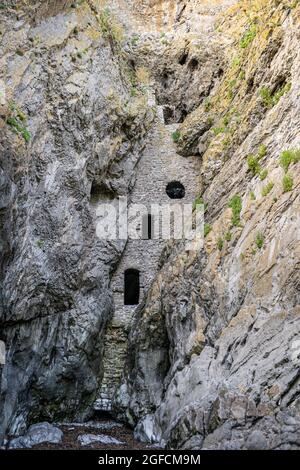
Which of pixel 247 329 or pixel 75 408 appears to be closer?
pixel 247 329

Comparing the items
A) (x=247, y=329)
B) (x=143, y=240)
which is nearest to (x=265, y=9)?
(x=143, y=240)

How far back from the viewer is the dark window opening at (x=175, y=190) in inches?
799

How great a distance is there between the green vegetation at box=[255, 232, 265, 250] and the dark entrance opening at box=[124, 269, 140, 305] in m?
8.66

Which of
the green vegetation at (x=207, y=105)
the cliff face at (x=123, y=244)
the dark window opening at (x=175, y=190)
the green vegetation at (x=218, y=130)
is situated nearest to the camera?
the cliff face at (x=123, y=244)

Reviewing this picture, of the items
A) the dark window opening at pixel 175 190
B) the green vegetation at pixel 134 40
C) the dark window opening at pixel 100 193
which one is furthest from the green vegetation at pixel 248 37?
the dark window opening at pixel 100 193

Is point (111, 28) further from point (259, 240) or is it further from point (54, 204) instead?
point (259, 240)

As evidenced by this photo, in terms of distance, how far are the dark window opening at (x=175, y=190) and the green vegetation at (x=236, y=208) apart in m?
5.56

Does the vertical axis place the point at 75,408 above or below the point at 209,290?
below

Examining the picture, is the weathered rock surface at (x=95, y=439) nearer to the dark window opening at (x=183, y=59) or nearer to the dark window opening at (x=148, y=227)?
the dark window opening at (x=148, y=227)

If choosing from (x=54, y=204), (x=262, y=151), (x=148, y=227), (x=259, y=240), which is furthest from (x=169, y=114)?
(x=259, y=240)

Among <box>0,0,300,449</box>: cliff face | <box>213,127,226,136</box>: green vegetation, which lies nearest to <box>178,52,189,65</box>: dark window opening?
<box>0,0,300,449</box>: cliff face
